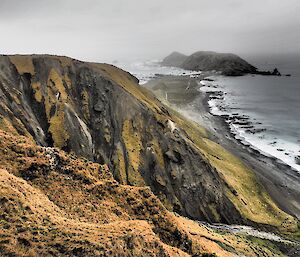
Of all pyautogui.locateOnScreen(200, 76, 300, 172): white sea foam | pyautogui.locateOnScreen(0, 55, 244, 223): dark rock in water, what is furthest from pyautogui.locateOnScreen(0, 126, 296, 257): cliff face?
pyautogui.locateOnScreen(200, 76, 300, 172): white sea foam

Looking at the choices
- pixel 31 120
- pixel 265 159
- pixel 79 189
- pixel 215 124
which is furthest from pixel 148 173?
pixel 215 124

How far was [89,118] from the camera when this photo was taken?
76125 mm

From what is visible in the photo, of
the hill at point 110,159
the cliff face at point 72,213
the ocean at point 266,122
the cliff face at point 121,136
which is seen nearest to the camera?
the cliff face at point 72,213

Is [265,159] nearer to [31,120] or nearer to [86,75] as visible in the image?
[86,75]

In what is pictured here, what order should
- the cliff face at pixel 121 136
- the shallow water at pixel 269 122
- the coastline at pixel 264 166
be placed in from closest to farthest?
the cliff face at pixel 121 136 < the coastline at pixel 264 166 < the shallow water at pixel 269 122

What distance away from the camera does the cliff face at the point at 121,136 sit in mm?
68438

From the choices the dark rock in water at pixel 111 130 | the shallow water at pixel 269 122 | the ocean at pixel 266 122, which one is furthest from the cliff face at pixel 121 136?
the shallow water at pixel 269 122

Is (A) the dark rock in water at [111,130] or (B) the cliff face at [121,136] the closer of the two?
(A) the dark rock in water at [111,130]

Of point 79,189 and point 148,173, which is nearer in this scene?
point 79,189

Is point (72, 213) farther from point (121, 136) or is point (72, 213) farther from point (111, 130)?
point (111, 130)

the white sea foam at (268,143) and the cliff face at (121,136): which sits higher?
the cliff face at (121,136)

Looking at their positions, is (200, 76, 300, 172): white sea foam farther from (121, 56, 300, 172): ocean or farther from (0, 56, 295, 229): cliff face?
(0, 56, 295, 229): cliff face

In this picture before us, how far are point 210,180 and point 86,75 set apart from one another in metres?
36.5

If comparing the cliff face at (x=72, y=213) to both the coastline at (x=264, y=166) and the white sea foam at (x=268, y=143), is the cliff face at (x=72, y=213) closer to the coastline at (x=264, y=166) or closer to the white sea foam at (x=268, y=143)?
the coastline at (x=264, y=166)
